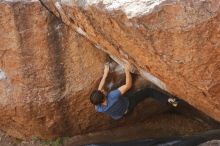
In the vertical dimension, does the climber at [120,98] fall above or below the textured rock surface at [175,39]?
below

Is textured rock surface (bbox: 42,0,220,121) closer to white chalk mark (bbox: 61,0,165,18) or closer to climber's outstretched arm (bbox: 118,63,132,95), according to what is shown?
white chalk mark (bbox: 61,0,165,18)

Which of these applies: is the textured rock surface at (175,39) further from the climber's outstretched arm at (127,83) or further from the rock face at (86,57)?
the climber's outstretched arm at (127,83)

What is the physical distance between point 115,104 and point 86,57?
0.69 m

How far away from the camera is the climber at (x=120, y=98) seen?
5375 millimetres

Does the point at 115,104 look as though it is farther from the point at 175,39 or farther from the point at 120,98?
the point at 175,39

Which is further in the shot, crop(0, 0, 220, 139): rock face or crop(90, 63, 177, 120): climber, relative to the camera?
crop(90, 63, 177, 120): climber

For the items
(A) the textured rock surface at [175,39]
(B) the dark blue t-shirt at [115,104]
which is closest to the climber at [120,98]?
(B) the dark blue t-shirt at [115,104]

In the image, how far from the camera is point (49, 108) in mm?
5797

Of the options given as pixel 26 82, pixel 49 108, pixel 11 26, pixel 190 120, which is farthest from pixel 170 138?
pixel 11 26

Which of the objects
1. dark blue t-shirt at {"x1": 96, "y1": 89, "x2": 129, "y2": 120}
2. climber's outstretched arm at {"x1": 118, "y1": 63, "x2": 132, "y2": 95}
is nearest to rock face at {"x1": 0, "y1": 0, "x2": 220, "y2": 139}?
climber's outstretched arm at {"x1": 118, "y1": 63, "x2": 132, "y2": 95}

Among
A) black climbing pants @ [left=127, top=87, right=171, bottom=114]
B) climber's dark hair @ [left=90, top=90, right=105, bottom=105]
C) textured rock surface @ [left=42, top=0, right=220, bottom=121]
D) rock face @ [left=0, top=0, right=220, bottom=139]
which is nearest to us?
textured rock surface @ [left=42, top=0, right=220, bottom=121]

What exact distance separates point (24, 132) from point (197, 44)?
11.1ft

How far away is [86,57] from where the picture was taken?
18.2 feet

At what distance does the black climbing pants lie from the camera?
5.68 metres
